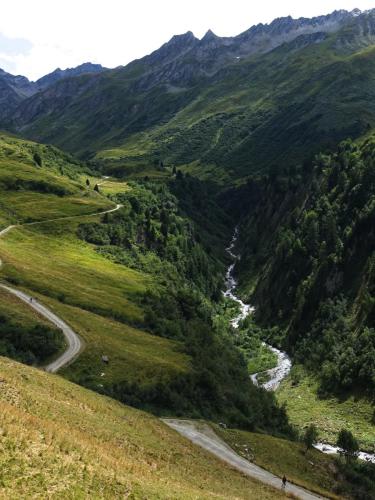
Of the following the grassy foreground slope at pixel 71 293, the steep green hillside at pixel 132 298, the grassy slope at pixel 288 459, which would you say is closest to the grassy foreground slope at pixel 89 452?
the grassy slope at pixel 288 459

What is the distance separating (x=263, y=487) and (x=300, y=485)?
8613 millimetres

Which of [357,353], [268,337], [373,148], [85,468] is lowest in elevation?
[268,337]

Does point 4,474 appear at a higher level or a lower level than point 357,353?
higher

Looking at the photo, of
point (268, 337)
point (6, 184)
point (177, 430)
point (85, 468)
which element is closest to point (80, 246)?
point (6, 184)

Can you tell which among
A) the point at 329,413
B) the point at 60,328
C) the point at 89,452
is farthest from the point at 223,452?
the point at 329,413

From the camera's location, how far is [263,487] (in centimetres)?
5631

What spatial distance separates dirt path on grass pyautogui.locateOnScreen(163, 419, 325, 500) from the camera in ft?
198

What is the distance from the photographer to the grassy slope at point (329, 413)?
9606 cm

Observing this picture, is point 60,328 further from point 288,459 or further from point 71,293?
point 288,459

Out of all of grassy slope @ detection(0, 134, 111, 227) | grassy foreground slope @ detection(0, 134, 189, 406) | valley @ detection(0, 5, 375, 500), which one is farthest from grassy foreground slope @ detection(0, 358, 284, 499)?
grassy slope @ detection(0, 134, 111, 227)

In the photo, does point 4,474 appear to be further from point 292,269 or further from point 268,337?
point 292,269

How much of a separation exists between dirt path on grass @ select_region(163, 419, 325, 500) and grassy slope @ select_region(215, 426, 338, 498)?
1.42m

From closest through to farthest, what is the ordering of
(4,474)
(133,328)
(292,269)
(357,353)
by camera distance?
(4,474) → (133,328) → (357,353) → (292,269)

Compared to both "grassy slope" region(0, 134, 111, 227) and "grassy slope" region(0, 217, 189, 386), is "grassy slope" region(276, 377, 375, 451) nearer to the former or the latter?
"grassy slope" region(0, 217, 189, 386)
